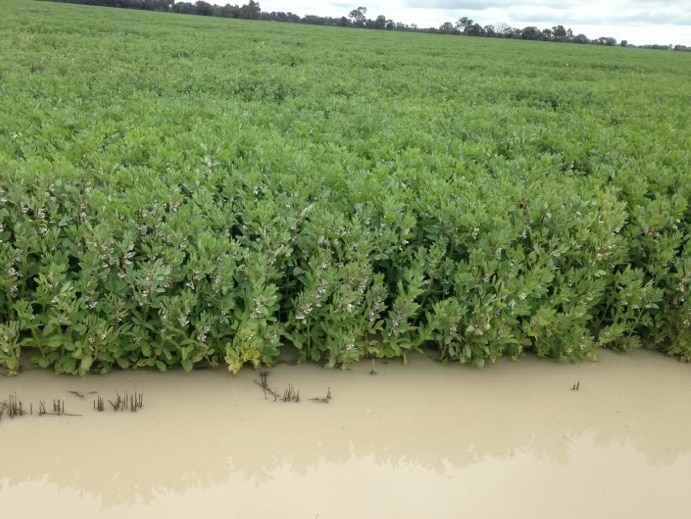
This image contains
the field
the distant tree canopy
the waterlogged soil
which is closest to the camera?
the waterlogged soil

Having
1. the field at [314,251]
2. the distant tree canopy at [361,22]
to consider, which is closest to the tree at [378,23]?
the distant tree canopy at [361,22]

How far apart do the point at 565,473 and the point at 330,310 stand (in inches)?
64.8

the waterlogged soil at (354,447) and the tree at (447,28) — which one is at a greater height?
the tree at (447,28)

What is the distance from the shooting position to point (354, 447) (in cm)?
331

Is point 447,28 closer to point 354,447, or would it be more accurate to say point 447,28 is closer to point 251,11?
point 251,11

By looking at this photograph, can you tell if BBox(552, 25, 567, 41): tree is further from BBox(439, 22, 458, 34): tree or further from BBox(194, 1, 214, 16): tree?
BBox(194, 1, 214, 16): tree

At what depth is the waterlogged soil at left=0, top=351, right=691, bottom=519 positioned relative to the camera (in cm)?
291

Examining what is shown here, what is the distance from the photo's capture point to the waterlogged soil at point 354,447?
2908 mm

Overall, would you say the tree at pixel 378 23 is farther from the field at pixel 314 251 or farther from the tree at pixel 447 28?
the field at pixel 314 251

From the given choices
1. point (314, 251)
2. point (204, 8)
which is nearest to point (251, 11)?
point (204, 8)

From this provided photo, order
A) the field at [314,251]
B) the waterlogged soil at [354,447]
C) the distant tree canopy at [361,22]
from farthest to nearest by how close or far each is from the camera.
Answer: the distant tree canopy at [361,22] < the field at [314,251] < the waterlogged soil at [354,447]

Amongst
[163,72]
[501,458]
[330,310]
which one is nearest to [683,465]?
[501,458]

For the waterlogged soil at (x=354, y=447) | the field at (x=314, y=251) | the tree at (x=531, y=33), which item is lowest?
the waterlogged soil at (x=354, y=447)

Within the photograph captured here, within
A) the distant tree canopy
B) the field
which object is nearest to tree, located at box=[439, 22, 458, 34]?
the distant tree canopy
